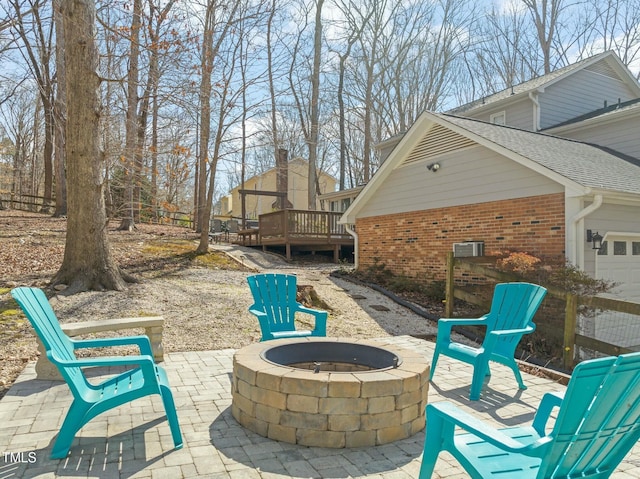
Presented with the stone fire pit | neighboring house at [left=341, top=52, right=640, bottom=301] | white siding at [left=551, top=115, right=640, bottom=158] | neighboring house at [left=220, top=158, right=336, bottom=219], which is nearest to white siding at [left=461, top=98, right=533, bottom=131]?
neighboring house at [left=341, top=52, right=640, bottom=301]

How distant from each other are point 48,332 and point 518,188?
8022 mm

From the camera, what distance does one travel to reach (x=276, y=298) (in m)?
5.25

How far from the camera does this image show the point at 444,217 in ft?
33.0

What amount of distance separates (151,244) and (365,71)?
15.3m

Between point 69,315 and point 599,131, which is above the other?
point 599,131

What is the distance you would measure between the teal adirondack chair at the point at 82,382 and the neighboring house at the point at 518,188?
7.06 metres

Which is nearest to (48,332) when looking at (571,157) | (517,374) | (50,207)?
(517,374)

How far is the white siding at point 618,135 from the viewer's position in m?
11.4

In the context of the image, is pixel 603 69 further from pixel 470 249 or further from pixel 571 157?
pixel 470 249

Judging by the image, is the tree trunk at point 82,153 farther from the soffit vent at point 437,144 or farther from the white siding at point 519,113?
the white siding at point 519,113

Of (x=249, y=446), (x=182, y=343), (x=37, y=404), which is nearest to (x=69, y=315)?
(x=182, y=343)

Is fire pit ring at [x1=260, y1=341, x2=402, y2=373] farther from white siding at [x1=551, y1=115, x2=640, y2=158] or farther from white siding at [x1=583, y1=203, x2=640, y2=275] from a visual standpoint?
white siding at [x1=551, y1=115, x2=640, y2=158]

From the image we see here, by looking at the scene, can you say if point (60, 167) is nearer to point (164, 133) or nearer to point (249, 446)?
point (164, 133)

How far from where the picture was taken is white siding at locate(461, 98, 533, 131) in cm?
1383
